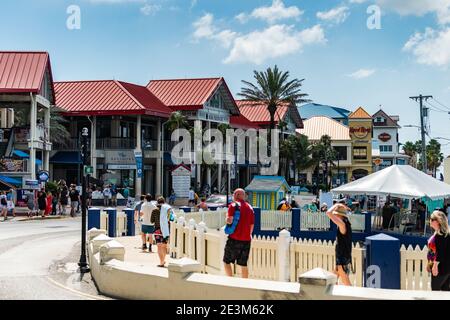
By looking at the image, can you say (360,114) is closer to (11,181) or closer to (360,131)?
(360,131)

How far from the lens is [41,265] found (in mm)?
16031

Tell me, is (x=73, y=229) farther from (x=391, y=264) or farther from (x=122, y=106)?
(x=122, y=106)

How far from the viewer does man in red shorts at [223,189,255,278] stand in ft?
37.6

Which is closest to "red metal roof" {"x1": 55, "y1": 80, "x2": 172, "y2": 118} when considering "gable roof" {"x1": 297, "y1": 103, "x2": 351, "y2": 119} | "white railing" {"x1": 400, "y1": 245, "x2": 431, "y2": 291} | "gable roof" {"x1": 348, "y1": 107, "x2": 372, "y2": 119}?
"gable roof" {"x1": 348, "y1": 107, "x2": 372, "y2": 119}

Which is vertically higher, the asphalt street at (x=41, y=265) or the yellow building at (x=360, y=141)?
the yellow building at (x=360, y=141)

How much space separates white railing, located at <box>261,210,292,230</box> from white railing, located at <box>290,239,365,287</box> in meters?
15.4

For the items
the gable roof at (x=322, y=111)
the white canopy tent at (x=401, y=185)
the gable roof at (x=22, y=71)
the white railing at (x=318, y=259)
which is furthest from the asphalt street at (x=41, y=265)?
the gable roof at (x=322, y=111)

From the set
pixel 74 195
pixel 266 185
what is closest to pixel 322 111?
pixel 266 185

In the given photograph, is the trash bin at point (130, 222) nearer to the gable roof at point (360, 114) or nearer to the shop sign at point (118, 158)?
the shop sign at point (118, 158)

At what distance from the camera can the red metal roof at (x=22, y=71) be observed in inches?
1571

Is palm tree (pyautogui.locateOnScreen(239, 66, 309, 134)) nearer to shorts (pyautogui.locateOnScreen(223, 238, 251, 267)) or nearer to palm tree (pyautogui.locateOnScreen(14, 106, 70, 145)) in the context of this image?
palm tree (pyautogui.locateOnScreen(14, 106, 70, 145))

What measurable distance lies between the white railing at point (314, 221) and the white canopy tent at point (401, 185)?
91.2 inches
